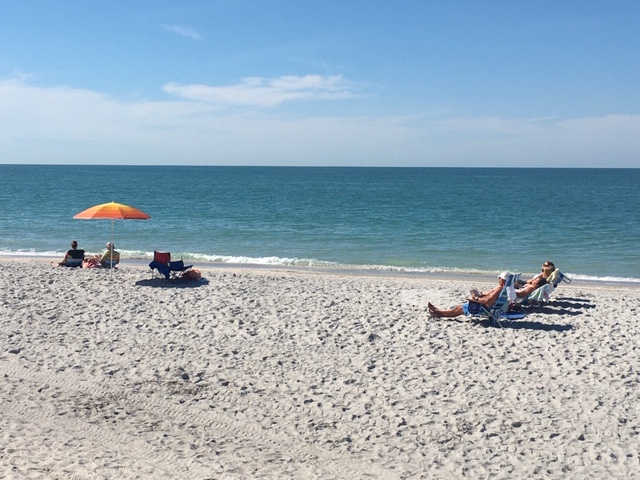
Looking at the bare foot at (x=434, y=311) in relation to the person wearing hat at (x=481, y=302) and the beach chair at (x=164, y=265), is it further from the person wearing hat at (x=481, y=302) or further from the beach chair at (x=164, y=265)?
the beach chair at (x=164, y=265)

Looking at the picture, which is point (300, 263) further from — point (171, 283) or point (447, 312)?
point (447, 312)

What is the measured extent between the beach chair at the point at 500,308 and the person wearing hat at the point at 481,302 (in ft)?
0.16

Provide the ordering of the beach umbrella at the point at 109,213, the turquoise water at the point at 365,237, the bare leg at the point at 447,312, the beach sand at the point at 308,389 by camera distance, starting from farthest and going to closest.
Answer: the turquoise water at the point at 365,237 < the beach umbrella at the point at 109,213 < the bare leg at the point at 447,312 < the beach sand at the point at 308,389

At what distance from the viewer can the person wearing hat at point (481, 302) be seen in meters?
10.4

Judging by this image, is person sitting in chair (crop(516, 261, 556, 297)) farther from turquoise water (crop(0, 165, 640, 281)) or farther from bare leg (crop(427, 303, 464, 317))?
turquoise water (crop(0, 165, 640, 281))

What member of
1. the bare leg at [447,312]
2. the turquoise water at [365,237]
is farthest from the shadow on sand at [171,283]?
the turquoise water at [365,237]

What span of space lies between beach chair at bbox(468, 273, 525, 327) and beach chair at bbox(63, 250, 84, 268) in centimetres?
1018

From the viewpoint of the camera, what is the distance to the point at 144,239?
2641cm

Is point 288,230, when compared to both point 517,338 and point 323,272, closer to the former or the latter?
point 323,272

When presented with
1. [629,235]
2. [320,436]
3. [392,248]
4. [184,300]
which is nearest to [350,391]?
[320,436]

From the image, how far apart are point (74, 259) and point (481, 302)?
1046 centimetres

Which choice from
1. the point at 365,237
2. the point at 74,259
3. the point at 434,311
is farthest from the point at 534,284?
the point at 365,237

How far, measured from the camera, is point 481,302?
34.2ft

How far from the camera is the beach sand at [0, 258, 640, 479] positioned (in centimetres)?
589
